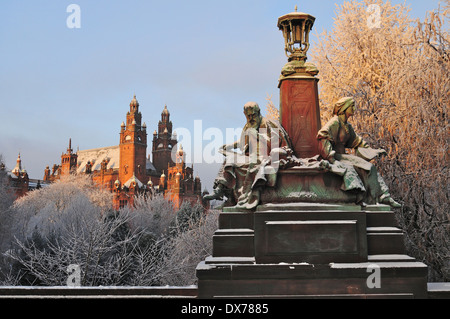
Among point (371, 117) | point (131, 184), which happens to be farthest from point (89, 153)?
point (371, 117)

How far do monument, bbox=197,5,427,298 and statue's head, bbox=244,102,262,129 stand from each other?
18mm

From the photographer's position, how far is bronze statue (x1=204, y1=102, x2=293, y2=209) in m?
7.45

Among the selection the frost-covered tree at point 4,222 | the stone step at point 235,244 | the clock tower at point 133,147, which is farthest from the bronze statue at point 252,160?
the clock tower at point 133,147

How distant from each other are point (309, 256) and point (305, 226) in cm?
47

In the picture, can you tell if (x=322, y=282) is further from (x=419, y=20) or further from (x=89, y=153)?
(x=89, y=153)

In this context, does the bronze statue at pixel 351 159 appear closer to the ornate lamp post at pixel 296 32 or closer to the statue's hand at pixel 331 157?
the statue's hand at pixel 331 157

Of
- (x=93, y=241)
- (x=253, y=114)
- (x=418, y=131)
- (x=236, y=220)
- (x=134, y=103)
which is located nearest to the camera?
(x=236, y=220)

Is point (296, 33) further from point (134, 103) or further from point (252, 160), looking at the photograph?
point (134, 103)

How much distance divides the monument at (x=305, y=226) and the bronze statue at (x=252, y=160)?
0.02m

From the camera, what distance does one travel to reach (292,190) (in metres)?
7.48

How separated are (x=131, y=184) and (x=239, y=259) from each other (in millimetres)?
75013

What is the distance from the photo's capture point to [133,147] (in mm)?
96812

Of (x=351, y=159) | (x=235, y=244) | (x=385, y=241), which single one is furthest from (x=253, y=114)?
(x=385, y=241)
